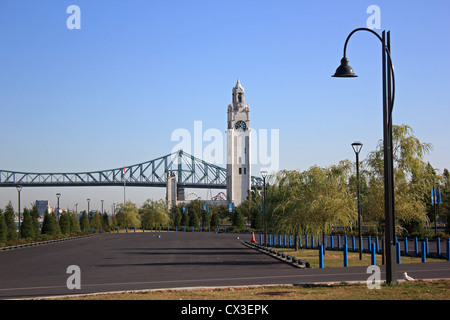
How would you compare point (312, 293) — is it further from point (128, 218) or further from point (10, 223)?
point (128, 218)

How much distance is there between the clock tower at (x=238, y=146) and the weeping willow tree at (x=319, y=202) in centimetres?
11540

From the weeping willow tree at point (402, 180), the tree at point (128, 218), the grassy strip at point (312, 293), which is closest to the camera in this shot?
the grassy strip at point (312, 293)

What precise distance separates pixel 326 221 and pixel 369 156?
6021 mm

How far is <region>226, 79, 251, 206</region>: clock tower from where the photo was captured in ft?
495

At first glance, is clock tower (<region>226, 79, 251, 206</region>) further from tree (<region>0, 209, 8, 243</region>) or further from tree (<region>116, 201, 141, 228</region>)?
tree (<region>0, 209, 8, 243</region>)

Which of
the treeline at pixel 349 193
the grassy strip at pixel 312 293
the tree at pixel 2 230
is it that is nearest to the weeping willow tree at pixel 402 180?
the treeline at pixel 349 193

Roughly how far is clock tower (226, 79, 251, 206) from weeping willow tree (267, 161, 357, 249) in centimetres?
11540

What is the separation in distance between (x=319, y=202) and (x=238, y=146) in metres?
121

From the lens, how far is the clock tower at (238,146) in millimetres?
151000

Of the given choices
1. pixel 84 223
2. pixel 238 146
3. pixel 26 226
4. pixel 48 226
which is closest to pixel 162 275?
pixel 26 226

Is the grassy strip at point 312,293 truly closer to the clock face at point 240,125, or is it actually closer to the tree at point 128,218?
the tree at point 128,218

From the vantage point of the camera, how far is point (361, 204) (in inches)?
1062
